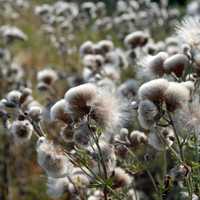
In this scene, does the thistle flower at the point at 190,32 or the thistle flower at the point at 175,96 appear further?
the thistle flower at the point at 190,32

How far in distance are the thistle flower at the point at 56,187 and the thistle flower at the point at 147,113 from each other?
2.48 ft

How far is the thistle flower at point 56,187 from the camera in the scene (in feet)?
9.36

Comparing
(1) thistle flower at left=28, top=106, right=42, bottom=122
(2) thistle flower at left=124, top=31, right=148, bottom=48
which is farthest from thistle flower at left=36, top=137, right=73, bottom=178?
(2) thistle flower at left=124, top=31, right=148, bottom=48

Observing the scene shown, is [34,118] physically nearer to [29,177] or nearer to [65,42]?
[29,177]

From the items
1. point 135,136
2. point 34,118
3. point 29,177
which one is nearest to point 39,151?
point 34,118

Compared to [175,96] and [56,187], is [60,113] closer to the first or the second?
[175,96]

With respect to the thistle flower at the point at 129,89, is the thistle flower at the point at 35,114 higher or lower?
lower

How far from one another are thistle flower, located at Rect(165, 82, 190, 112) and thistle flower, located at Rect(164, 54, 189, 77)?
1.11 ft

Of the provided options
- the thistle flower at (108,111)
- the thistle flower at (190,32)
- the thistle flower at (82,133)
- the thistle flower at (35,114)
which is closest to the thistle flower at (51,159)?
the thistle flower at (82,133)

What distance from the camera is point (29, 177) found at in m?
5.34

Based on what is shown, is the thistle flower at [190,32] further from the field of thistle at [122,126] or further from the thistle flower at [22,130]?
the thistle flower at [22,130]

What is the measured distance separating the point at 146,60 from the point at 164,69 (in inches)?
7.8

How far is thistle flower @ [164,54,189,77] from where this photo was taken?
2.51m

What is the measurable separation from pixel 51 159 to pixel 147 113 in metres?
0.43
